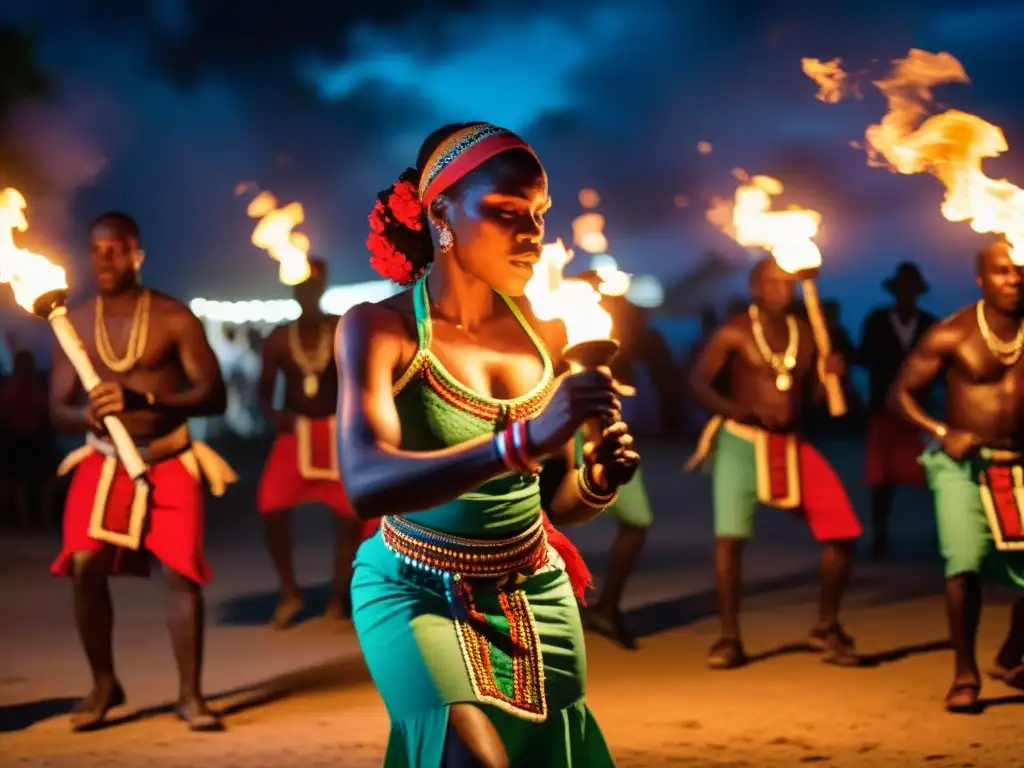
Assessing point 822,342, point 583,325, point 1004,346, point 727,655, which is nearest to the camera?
point 583,325

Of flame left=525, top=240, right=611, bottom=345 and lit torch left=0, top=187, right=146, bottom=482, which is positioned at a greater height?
lit torch left=0, top=187, right=146, bottom=482

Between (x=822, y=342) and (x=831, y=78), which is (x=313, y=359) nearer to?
(x=822, y=342)

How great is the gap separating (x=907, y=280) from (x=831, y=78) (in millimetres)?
5273

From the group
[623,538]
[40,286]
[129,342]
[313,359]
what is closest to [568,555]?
[40,286]

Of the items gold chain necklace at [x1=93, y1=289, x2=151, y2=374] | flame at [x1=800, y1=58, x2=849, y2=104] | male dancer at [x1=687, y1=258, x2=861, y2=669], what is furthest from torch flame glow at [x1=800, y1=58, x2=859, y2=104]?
gold chain necklace at [x1=93, y1=289, x2=151, y2=374]

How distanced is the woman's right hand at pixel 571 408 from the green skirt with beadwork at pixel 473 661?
2.00ft

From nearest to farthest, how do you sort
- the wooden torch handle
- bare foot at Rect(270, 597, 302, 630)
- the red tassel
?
the red tassel
the wooden torch handle
bare foot at Rect(270, 597, 302, 630)

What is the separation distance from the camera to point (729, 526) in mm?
7914

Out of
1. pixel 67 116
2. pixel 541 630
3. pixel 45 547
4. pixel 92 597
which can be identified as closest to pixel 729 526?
pixel 92 597

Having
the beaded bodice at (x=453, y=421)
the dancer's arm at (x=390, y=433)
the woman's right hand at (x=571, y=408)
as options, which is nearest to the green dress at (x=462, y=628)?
the beaded bodice at (x=453, y=421)

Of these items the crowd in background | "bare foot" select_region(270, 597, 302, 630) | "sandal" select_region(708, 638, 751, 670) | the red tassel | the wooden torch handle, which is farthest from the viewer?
the crowd in background

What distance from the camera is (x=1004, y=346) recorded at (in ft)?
22.0

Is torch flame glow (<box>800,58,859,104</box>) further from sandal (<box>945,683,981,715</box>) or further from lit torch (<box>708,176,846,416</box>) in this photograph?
sandal (<box>945,683,981,715</box>)

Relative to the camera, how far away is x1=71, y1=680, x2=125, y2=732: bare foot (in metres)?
6.54
